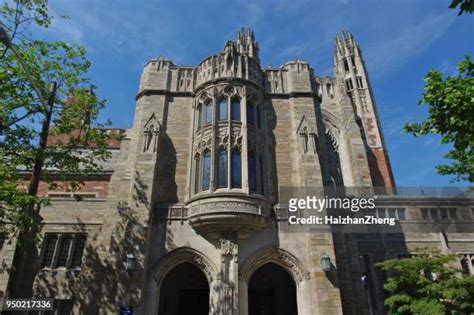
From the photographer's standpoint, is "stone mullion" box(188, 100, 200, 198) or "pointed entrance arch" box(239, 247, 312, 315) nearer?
"pointed entrance arch" box(239, 247, 312, 315)

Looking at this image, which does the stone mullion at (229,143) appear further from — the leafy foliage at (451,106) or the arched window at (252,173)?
the leafy foliage at (451,106)

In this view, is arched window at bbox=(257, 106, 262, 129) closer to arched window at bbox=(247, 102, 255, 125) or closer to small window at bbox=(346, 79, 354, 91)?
arched window at bbox=(247, 102, 255, 125)

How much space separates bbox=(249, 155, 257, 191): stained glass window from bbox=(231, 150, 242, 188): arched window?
0.64 meters

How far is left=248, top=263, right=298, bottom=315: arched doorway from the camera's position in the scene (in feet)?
55.7

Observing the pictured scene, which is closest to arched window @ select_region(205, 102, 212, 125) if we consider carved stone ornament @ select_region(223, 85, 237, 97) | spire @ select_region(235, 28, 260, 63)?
carved stone ornament @ select_region(223, 85, 237, 97)

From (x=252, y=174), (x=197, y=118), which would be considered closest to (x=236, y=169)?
(x=252, y=174)

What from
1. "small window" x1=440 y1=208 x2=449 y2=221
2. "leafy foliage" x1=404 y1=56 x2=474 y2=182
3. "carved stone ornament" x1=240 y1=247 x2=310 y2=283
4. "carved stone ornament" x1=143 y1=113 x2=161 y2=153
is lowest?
"carved stone ornament" x1=240 y1=247 x2=310 y2=283

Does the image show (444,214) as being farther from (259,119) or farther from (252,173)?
(252,173)

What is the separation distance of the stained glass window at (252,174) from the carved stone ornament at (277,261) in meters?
3.04

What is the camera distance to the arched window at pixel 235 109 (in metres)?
16.8

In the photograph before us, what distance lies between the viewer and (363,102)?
46.3 metres

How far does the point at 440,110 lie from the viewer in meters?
9.46

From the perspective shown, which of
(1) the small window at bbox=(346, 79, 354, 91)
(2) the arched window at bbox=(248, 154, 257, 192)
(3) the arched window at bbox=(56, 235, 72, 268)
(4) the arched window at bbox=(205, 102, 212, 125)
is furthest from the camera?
(1) the small window at bbox=(346, 79, 354, 91)

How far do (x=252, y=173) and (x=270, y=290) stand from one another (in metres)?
6.93
